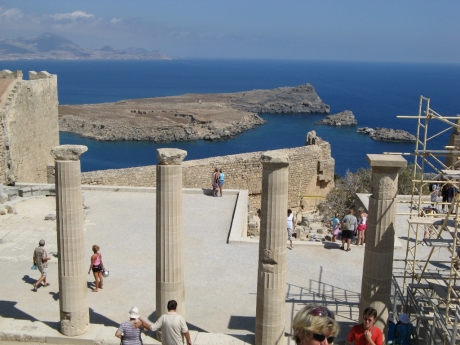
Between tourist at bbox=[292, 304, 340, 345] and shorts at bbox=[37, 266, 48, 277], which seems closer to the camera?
tourist at bbox=[292, 304, 340, 345]

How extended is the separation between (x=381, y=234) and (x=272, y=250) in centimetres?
156

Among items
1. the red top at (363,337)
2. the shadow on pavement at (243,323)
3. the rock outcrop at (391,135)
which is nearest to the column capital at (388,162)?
the red top at (363,337)

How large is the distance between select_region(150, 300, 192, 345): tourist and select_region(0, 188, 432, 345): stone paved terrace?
33.7 inches

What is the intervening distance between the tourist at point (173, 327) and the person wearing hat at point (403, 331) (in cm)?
306

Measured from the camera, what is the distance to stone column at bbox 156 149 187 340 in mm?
8086

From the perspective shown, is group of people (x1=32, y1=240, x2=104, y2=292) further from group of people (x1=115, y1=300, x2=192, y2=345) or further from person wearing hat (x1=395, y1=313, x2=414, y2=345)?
person wearing hat (x1=395, y1=313, x2=414, y2=345)

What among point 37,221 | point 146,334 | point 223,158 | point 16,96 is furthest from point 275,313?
point 16,96

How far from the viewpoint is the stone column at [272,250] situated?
774 cm

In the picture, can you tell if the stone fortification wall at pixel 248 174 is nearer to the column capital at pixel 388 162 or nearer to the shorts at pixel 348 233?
the shorts at pixel 348 233

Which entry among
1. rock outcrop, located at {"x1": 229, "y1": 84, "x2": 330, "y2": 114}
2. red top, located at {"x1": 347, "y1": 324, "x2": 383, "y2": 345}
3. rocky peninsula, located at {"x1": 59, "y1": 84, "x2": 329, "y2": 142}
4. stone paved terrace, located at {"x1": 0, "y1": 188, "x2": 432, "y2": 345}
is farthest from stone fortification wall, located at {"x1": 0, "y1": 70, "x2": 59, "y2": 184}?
rock outcrop, located at {"x1": 229, "y1": 84, "x2": 330, "y2": 114}

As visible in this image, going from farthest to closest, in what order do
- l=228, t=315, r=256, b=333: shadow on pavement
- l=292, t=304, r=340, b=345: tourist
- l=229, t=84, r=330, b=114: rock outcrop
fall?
l=229, t=84, r=330, b=114: rock outcrop
l=228, t=315, r=256, b=333: shadow on pavement
l=292, t=304, r=340, b=345: tourist

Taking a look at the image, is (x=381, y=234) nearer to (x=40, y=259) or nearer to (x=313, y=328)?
(x=313, y=328)

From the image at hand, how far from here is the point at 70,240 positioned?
836cm

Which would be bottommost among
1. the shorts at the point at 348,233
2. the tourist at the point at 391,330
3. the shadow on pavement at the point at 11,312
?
the shadow on pavement at the point at 11,312
